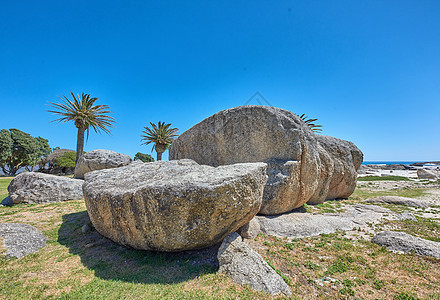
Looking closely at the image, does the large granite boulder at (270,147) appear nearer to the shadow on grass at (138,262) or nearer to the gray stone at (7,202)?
the shadow on grass at (138,262)

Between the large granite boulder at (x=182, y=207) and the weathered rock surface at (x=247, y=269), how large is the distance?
0.49 meters

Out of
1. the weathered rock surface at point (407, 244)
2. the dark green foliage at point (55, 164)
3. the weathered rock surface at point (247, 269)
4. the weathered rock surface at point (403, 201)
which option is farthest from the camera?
the dark green foliage at point (55, 164)

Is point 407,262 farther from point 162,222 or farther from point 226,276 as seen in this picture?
point 162,222

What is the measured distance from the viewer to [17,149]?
35.0 m

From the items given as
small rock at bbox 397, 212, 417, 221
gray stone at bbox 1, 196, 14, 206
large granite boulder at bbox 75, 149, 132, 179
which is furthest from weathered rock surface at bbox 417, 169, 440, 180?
gray stone at bbox 1, 196, 14, 206

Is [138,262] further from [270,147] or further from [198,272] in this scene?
[270,147]

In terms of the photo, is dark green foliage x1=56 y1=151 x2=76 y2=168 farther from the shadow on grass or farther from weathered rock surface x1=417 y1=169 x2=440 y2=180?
weathered rock surface x1=417 y1=169 x2=440 y2=180

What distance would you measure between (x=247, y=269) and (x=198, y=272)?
1.32 metres

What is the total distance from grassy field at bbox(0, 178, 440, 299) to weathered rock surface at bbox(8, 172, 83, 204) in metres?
6.87

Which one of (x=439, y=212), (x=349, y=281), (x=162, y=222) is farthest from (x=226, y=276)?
(x=439, y=212)

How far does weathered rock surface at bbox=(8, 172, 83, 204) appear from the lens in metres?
11.9

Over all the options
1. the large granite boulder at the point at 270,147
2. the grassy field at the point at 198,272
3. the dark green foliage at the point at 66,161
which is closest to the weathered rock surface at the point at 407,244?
the grassy field at the point at 198,272

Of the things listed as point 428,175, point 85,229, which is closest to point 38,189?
point 85,229

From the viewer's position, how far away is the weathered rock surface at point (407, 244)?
6.19 metres
